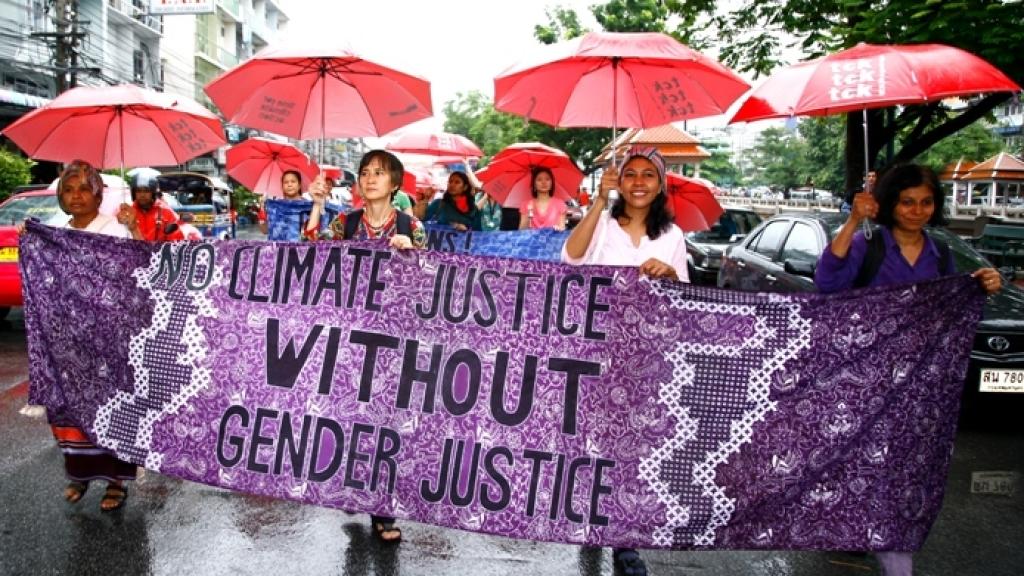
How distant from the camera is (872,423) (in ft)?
10.9

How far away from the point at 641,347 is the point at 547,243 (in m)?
4.23

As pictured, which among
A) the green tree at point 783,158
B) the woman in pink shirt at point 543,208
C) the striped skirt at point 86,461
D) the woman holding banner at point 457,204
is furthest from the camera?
the green tree at point 783,158

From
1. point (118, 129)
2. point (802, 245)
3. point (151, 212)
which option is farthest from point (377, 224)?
point (802, 245)

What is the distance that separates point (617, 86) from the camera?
505 centimetres

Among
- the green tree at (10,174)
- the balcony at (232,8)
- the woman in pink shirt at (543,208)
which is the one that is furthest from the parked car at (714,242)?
the balcony at (232,8)

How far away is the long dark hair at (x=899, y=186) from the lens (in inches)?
147

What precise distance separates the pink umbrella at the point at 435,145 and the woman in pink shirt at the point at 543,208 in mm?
3204

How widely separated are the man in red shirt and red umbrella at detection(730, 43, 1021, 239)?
4.44m

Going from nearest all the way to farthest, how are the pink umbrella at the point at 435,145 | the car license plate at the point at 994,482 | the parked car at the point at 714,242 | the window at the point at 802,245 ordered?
the car license plate at the point at 994,482 → the window at the point at 802,245 → the pink umbrella at the point at 435,145 → the parked car at the point at 714,242

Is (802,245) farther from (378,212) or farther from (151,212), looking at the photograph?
(151,212)

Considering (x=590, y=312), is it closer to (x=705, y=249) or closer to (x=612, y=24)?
(x=705, y=249)

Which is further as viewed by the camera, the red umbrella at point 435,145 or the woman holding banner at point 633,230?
the red umbrella at point 435,145

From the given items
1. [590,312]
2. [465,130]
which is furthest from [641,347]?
[465,130]

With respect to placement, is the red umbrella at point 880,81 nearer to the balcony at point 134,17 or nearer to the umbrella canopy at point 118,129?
the umbrella canopy at point 118,129
